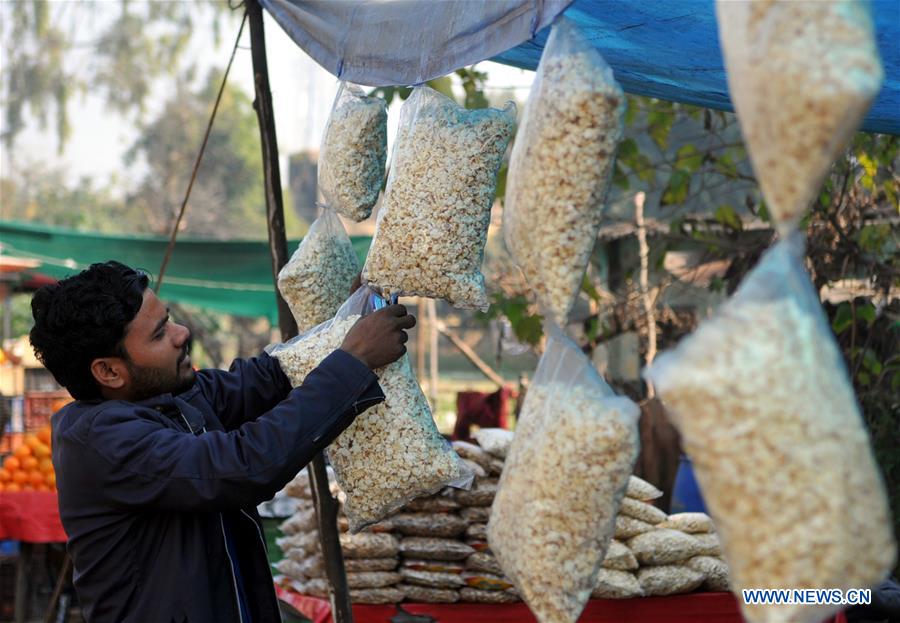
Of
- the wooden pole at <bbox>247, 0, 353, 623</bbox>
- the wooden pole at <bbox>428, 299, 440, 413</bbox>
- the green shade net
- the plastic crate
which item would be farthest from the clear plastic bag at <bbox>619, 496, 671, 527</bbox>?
the wooden pole at <bbox>428, 299, 440, 413</bbox>

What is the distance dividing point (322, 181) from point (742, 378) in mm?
1187

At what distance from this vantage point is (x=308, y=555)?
121 inches

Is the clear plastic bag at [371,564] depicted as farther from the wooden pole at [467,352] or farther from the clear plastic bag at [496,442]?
the wooden pole at [467,352]

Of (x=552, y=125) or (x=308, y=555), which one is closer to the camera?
(x=552, y=125)

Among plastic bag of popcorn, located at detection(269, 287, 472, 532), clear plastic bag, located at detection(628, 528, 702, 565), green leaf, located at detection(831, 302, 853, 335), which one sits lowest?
clear plastic bag, located at detection(628, 528, 702, 565)

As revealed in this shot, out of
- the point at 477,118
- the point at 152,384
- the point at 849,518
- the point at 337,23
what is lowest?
the point at 152,384

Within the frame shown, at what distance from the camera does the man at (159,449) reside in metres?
1.50

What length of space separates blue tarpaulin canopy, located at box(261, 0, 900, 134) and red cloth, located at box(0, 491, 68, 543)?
8.41ft

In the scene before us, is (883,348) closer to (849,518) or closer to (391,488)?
(391,488)

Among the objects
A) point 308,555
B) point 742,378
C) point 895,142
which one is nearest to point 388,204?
point 742,378

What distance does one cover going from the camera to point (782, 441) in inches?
35.4

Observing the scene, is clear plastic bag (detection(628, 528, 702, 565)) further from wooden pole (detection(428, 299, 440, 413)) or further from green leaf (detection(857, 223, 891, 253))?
wooden pole (detection(428, 299, 440, 413))

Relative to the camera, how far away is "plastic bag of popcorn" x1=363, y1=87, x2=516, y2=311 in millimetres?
1569

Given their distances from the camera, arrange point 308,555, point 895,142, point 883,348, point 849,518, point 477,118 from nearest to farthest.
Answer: point 849,518
point 477,118
point 308,555
point 895,142
point 883,348
